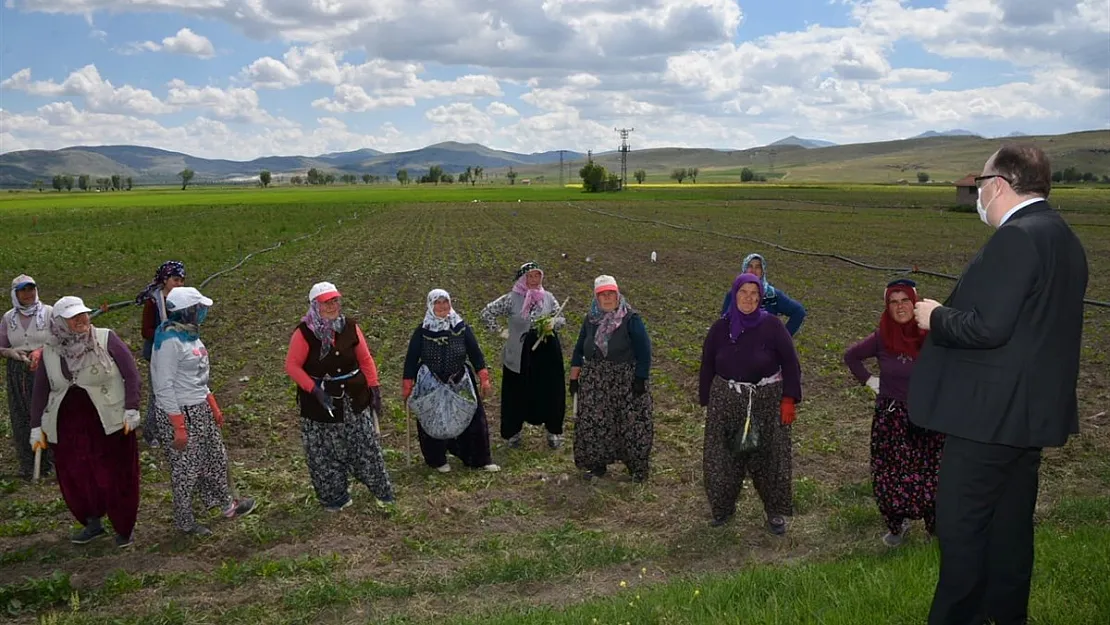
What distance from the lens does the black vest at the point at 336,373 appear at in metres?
6.55

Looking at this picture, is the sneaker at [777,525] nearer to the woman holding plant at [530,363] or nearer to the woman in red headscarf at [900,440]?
Answer: the woman in red headscarf at [900,440]

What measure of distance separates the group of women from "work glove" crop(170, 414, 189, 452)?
0.01 meters

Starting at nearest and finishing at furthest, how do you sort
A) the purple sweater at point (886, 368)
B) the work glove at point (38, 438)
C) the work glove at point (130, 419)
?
the purple sweater at point (886, 368), the work glove at point (38, 438), the work glove at point (130, 419)

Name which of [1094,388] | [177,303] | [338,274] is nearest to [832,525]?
[177,303]

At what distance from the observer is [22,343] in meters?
7.30

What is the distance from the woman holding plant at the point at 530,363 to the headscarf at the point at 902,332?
356cm

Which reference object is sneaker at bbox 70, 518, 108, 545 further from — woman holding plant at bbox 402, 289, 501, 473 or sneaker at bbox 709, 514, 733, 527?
sneaker at bbox 709, 514, 733, 527

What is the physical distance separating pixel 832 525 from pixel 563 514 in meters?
2.22

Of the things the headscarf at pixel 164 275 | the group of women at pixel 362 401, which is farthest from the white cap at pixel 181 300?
the headscarf at pixel 164 275

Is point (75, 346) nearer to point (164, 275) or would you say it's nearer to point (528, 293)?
point (164, 275)

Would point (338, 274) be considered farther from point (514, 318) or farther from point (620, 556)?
point (620, 556)

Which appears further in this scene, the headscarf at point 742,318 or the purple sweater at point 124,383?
the purple sweater at point 124,383

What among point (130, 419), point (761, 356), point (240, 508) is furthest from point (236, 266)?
point (761, 356)

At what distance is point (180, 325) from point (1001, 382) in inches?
222
